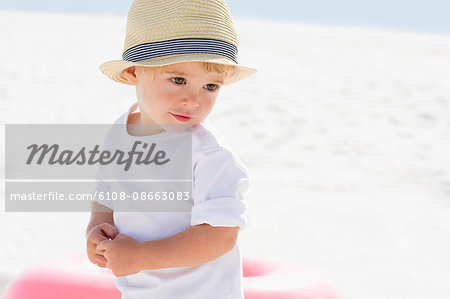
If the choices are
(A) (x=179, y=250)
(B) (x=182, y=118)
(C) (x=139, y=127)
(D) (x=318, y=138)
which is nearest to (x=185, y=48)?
(B) (x=182, y=118)

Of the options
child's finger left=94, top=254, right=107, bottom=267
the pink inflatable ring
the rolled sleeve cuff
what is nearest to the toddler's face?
the rolled sleeve cuff

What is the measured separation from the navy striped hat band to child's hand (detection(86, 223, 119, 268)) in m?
0.40

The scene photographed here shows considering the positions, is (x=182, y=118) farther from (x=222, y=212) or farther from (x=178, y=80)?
(x=222, y=212)

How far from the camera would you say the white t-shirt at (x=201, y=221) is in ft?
4.03

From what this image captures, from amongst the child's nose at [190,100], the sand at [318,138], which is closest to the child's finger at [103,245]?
the child's nose at [190,100]

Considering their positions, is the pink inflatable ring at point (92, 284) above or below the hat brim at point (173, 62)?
below

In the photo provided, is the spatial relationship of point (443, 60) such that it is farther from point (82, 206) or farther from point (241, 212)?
point (241, 212)

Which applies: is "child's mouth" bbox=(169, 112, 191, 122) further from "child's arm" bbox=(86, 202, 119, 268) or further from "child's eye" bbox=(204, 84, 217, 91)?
"child's arm" bbox=(86, 202, 119, 268)

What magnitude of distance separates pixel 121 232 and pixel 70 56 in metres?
9.28

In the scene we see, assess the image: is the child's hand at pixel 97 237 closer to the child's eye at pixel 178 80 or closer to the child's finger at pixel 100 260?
the child's finger at pixel 100 260

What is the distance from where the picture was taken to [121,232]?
141cm

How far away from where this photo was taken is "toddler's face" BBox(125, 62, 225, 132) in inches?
50.8

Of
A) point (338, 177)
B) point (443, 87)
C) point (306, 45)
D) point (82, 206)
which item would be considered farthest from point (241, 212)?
point (306, 45)

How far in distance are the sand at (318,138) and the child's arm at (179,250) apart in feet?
5.75
